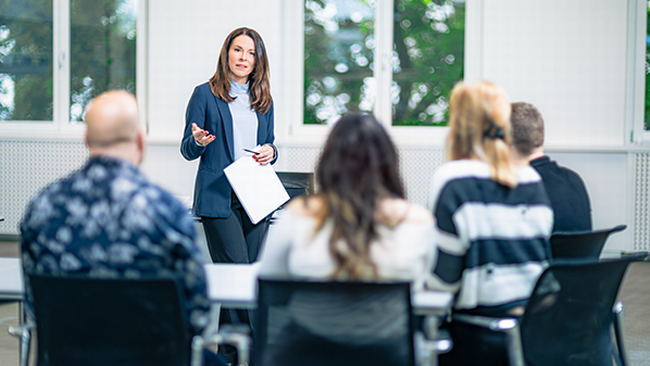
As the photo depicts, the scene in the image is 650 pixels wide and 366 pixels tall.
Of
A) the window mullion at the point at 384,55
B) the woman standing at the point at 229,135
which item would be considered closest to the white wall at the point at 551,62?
the window mullion at the point at 384,55

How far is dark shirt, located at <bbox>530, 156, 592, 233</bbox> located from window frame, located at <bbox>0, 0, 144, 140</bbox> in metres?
4.28

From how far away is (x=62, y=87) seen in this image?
18.2ft

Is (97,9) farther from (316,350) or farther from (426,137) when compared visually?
(316,350)

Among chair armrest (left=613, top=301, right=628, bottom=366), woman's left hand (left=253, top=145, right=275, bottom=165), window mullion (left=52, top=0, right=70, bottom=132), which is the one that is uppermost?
window mullion (left=52, top=0, right=70, bottom=132)

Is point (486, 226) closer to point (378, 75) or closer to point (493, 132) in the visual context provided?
point (493, 132)

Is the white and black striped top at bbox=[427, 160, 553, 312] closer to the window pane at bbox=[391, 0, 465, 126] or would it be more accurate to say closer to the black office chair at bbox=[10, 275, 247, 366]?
the black office chair at bbox=[10, 275, 247, 366]

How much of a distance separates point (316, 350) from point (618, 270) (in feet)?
2.65

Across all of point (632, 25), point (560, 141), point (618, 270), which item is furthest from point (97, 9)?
point (618, 270)

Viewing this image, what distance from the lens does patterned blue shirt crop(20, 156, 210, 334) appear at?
1191 millimetres

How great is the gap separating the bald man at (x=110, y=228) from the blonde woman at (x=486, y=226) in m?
0.61

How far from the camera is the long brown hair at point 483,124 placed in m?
1.48

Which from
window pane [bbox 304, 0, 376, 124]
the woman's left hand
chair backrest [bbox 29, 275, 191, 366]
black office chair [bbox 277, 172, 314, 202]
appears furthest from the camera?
window pane [bbox 304, 0, 376, 124]

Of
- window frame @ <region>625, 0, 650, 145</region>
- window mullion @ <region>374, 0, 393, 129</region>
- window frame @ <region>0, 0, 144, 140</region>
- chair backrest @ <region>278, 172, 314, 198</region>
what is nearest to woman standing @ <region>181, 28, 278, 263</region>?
chair backrest @ <region>278, 172, 314, 198</region>

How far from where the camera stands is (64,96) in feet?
18.2
